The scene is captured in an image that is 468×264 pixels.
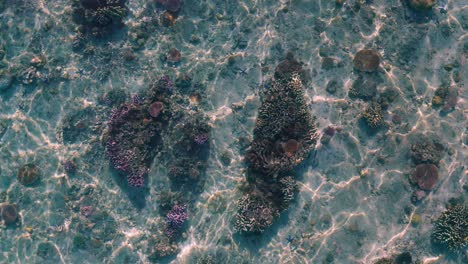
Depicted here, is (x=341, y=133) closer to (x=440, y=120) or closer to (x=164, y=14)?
(x=440, y=120)

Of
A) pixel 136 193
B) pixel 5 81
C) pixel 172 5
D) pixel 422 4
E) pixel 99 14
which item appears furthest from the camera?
pixel 5 81

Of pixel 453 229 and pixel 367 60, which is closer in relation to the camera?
pixel 453 229

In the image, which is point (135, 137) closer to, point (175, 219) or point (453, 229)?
point (175, 219)

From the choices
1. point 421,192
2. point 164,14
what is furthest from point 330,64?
point 164,14

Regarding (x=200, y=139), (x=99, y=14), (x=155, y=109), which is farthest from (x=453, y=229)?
(x=99, y=14)

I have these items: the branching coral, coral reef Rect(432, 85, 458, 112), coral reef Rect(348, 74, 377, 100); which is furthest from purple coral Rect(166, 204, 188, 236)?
coral reef Rect(432, 85, 458, 112)

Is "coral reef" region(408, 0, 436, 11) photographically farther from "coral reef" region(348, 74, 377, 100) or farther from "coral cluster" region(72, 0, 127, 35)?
"coral cluster" region(72, 0, 127, 35)
